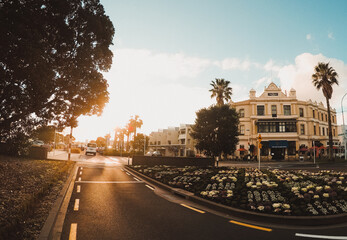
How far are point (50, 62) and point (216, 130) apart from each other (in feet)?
54.1

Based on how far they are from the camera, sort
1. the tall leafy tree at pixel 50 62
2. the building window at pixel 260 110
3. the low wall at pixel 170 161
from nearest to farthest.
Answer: the tall leafy tree at pixel 50 62
the low wall at pixel 170 161
the building window at pixel 260 110

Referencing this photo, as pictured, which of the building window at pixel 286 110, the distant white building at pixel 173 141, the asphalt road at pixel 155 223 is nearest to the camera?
the asphalt road at pixel 155 223

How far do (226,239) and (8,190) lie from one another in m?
8.27

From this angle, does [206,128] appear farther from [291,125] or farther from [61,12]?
[291,125]

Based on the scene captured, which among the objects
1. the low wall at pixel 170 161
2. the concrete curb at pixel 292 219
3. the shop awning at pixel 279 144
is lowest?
the concrete curb at pixel 292 219

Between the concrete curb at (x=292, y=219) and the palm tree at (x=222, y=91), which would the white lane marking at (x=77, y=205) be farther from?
the palm tree at (x=222, y=91)

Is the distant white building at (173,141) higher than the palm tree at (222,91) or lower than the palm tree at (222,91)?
lower

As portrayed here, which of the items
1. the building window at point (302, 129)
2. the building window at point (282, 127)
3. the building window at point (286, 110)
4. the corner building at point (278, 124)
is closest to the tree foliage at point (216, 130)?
the corner building at point (278, 124)

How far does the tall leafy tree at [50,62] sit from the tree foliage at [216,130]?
444 inches

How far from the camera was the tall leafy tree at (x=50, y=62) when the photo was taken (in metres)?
10.1

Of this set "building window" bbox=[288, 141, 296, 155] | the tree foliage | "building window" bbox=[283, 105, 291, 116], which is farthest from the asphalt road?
"building window" bbox=[283, 105, 291, 116]

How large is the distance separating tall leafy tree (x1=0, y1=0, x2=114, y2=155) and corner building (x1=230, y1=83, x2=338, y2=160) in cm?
3557

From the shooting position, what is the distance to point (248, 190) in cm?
908

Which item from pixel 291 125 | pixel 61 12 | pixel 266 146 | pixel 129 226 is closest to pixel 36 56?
pixel 61 12
